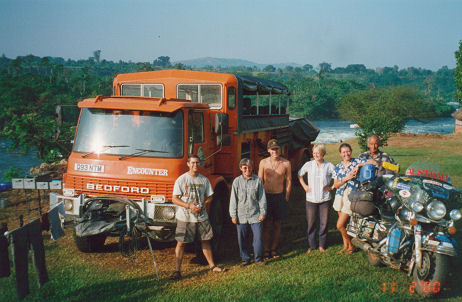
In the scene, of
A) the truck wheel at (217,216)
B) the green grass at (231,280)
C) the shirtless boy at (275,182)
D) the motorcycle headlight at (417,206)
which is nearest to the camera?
the motorcycle headlight at (417,206)

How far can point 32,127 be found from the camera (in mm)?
16000

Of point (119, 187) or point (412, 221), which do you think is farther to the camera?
point (119, 187)

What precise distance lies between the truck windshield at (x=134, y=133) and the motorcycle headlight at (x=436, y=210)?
128 inches

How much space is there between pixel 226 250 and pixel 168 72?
350 centimetres

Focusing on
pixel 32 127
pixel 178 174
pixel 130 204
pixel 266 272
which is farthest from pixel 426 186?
pixel 32 127

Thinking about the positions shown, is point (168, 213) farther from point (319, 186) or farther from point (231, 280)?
point (319, 186)

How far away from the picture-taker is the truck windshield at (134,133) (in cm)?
571

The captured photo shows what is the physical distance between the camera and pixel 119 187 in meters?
5.64

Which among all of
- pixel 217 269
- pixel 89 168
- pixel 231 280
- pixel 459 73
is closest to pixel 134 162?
pixel 89 168

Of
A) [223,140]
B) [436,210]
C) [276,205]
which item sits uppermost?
[223,140]

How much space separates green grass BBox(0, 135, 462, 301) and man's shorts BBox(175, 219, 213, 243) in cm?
55

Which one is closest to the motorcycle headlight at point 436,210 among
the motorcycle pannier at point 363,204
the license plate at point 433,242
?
the license plate at point 433,242

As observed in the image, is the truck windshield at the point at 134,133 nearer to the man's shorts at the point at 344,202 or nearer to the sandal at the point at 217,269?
the sandal at the point at 217,269

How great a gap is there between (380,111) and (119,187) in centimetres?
2079
